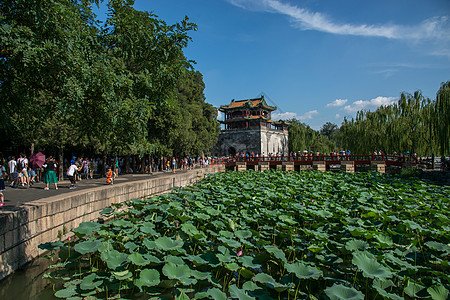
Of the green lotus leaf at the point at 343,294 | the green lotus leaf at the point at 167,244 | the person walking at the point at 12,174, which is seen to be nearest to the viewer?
the green lotus leaf at the point at 343,294

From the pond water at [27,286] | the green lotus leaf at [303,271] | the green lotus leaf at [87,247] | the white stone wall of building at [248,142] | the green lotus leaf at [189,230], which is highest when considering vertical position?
the white stone wall of building at [248,142]

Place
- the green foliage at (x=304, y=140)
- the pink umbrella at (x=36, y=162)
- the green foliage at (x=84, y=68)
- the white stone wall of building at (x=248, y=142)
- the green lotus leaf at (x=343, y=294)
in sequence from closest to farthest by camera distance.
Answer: the green lotus leaf at (x=343, y=294)
the green foliage at (x=84, y=68)
the pink umbrella at (x=36, y=162)
the white stone wall of building at (x=248, y=142)
the green foliage at (x=304, y=140)

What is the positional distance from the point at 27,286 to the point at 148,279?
2.16m

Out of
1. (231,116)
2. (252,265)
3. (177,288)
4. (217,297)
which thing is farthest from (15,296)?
(231,116)

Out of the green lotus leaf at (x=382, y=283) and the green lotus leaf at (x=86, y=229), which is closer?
the green lotus leaf at (x=382, y=283)

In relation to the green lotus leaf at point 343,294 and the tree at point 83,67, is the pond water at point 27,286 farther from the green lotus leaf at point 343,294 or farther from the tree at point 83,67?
the green lotus leaf at point 343,294

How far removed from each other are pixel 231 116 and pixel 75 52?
39.5m

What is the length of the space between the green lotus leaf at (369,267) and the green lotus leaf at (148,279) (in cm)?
218

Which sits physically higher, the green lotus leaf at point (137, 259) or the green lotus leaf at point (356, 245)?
the green lotus leaf at point (137, 259)

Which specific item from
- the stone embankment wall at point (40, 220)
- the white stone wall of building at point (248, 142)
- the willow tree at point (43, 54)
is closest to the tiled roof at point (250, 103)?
the white stone wall of building at point (248, 142)

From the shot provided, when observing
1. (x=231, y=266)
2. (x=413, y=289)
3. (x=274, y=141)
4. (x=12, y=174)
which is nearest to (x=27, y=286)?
(x=231, y=266)

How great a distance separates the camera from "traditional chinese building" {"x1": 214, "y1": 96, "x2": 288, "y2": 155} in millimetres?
40062

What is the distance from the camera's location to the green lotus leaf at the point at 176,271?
3.05m

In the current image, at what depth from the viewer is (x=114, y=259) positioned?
3.43 m
